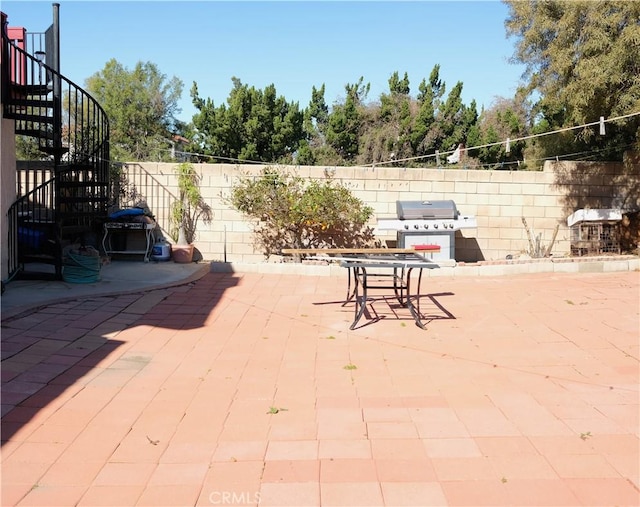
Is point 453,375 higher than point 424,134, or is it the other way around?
point 424,134

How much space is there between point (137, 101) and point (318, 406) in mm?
33576

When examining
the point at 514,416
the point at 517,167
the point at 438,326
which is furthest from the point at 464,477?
the point at 517,167

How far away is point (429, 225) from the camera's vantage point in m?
10.5

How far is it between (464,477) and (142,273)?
7.05 meters

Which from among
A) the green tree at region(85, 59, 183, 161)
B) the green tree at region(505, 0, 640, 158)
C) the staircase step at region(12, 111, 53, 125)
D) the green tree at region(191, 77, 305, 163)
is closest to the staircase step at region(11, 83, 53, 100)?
the staircase step at region(12, 111, 53, 125)

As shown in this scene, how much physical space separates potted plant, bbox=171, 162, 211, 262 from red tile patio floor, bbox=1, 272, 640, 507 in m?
3.84

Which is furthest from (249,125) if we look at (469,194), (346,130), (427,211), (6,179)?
(6,179)

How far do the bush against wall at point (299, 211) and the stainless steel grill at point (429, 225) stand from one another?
2.09 feet

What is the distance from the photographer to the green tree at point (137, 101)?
32.8 m

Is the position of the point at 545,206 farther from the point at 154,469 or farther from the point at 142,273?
the point at 154,469

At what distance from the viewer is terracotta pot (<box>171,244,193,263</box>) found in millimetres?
10641

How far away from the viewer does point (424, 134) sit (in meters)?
22.2

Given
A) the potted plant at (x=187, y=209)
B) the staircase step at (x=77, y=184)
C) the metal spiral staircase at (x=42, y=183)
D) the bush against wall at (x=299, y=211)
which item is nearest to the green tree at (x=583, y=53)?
the bush against wall at (x=299, y=211)

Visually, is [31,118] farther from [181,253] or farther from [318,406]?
[318,406]
